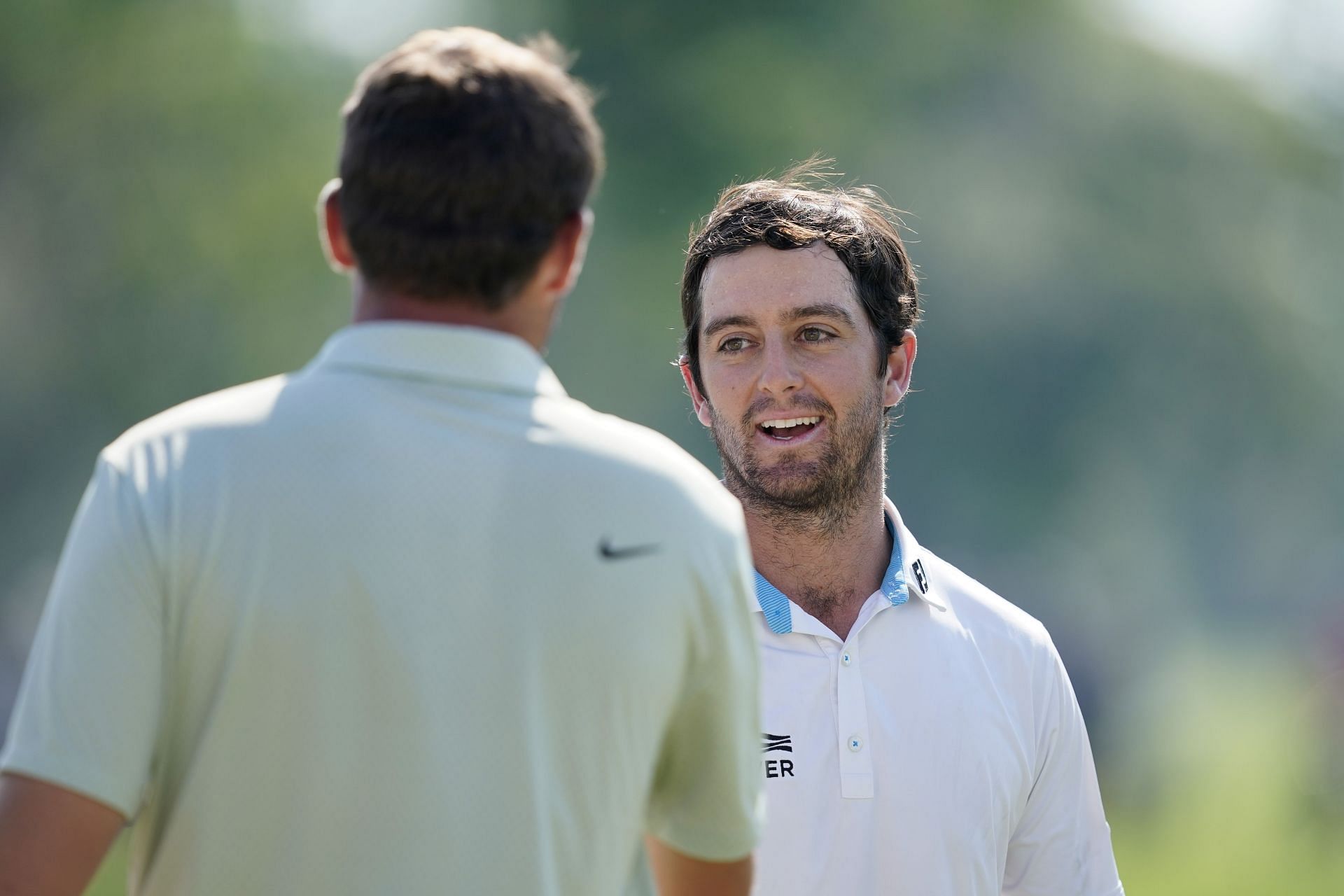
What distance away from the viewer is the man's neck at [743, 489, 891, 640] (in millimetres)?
3359

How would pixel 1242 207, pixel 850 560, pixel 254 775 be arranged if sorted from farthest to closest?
pixel 1242 207 → pixel 850 560 → pixel 254 775

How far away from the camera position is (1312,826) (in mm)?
15047

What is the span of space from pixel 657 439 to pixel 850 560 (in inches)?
65.9

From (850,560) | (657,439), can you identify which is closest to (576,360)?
(850,560)

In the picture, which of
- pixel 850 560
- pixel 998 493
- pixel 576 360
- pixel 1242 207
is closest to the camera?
pixel 850 560

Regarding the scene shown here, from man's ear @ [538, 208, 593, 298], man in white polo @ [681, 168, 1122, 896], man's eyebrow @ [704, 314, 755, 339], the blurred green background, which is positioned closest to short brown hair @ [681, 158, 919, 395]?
man in white polo @ [681, 168, 1122, 896]

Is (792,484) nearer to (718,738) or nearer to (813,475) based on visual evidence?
(813,475)

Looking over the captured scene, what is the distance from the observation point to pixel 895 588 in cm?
335

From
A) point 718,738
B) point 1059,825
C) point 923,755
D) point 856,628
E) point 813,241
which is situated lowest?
point 1059,825

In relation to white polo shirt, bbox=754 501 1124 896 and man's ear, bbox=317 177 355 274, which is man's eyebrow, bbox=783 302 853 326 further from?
man's ear, bbox=317 177 355 274

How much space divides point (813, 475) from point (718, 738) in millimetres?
1584

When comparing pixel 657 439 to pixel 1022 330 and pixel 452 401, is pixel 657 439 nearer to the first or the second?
pixel 452 401

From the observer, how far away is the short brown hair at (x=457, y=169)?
5.66ft

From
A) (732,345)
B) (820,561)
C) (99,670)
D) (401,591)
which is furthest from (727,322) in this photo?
(99,670)
